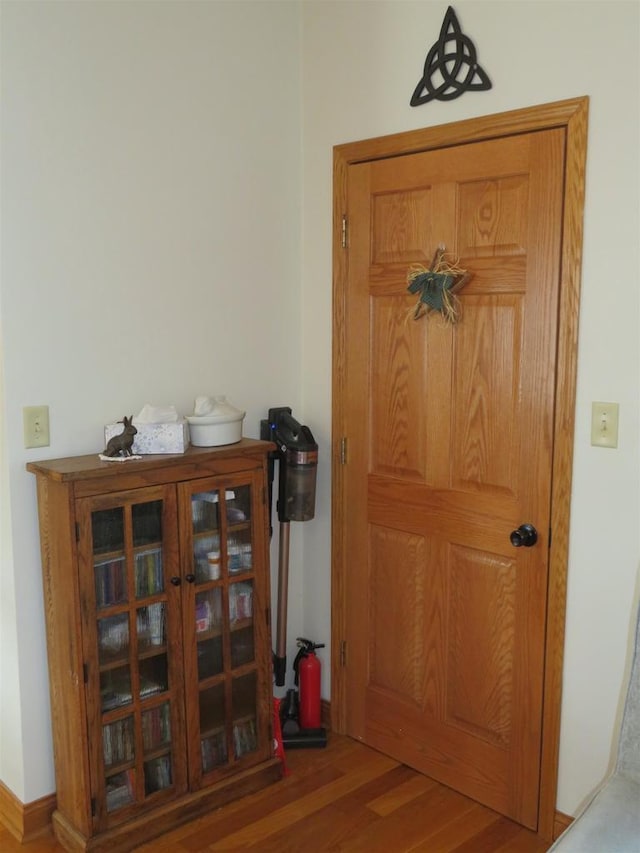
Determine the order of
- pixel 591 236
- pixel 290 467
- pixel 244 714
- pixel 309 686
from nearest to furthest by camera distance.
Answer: pixel 591 236, pixel 244 714, pixel 290 467, pixel 309 686

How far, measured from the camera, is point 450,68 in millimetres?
2422

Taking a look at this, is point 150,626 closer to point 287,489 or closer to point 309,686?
point 287,489

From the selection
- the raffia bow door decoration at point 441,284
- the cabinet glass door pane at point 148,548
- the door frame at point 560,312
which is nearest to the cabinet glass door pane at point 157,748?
the cabinet glass door pane at point 148,548

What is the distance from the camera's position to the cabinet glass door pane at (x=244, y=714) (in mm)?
2602

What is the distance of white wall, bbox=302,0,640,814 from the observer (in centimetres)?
208

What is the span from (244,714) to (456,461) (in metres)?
1.08

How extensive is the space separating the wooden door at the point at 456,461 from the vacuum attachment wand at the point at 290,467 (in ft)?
0.53

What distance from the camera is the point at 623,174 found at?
2.08 m

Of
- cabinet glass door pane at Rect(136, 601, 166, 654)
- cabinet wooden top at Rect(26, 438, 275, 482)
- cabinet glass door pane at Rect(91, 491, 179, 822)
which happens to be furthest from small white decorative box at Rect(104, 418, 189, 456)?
cabinet glass door pane at Rect(136, 601, 166, 654)

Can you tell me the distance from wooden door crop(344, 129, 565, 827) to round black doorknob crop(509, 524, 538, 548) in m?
0.02

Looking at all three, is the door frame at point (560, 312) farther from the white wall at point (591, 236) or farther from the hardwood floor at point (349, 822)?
the hardwood floor at point (349, 822)

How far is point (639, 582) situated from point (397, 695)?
39.8 inches

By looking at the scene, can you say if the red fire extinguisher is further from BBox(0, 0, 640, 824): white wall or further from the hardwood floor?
BBox(0, 0, 640, 824): white wall

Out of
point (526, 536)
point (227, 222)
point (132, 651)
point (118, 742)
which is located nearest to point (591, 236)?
point (526, 536)
